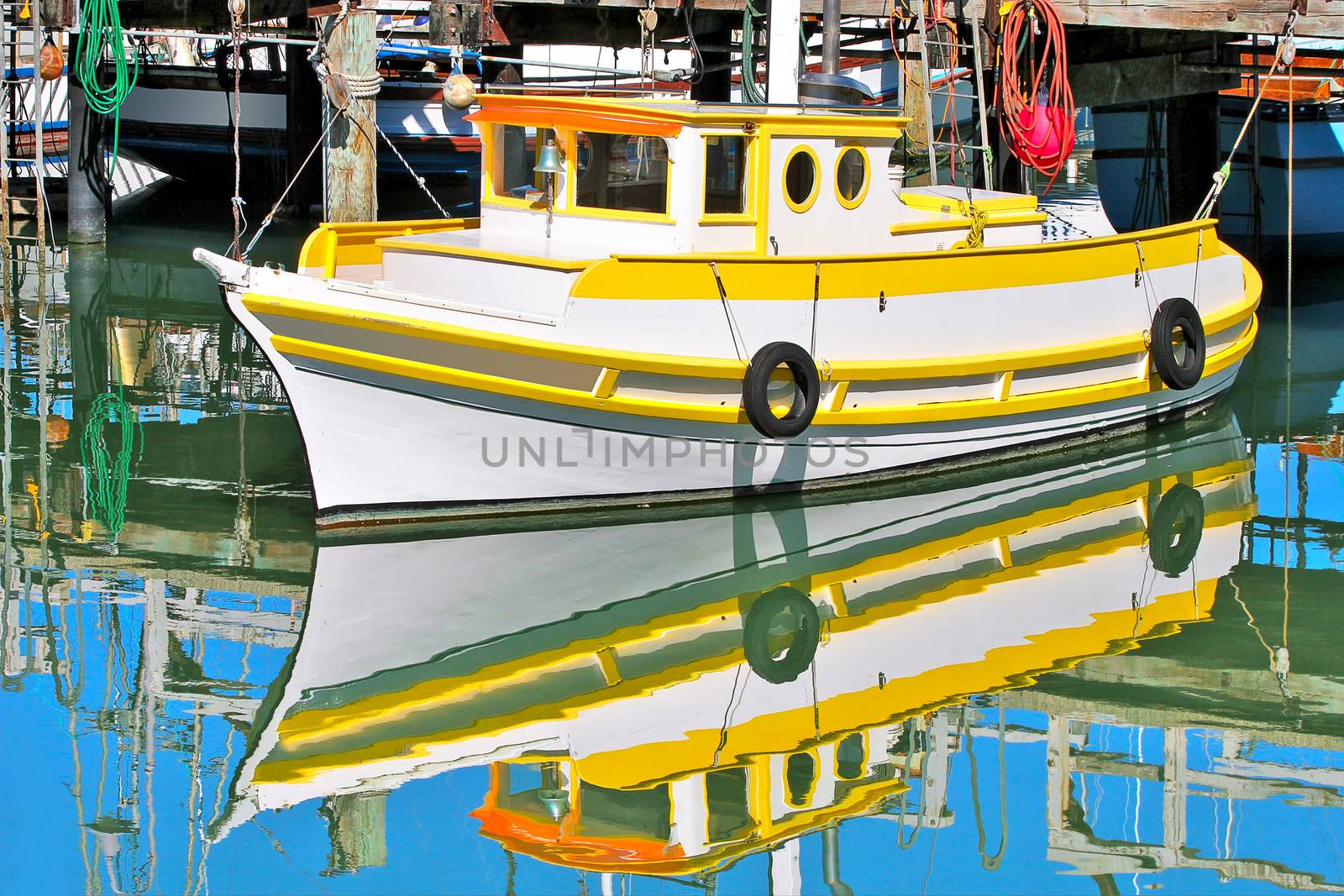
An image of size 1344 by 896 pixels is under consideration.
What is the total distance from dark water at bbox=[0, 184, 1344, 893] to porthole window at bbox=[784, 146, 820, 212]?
6.11 feet

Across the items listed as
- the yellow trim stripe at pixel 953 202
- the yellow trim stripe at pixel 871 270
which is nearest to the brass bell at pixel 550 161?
the yellow trim stripe at pixel 871 270

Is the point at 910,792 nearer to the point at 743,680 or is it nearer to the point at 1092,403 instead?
the point at 743,680

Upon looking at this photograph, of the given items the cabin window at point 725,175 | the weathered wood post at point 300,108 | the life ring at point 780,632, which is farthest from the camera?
the weathered wood post at point 300,108

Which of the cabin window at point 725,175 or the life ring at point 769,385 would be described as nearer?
the life ring at point 769,385

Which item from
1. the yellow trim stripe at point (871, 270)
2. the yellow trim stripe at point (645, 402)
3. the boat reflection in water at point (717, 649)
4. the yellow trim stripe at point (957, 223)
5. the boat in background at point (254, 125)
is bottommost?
the boat reflection in water at point (717, 649)

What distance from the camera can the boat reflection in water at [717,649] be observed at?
6445 mm

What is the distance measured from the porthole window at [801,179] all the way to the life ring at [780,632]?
2594mm

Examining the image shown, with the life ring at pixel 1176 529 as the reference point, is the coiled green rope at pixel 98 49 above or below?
above

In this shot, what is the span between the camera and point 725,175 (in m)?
10.0

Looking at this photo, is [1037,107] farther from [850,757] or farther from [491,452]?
[850,757]

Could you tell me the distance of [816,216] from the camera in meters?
10.3

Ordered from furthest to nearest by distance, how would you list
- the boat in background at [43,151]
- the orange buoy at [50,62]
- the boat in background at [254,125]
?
the boat in background at [254,125]
the boat in background at [43,151]
the orange buoy at [50,62]

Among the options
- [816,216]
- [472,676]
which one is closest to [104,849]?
[472,676]

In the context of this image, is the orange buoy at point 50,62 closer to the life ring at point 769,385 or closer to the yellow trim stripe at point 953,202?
the yellow trim stripe at point 953,202
